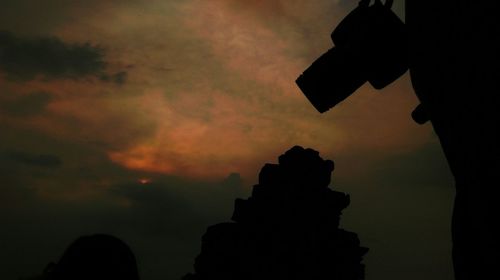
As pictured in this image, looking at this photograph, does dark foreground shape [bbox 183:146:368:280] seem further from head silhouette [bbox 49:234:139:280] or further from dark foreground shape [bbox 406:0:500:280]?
head silhouette [bbox 49:234:139:280]

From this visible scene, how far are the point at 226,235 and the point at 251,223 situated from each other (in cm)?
144

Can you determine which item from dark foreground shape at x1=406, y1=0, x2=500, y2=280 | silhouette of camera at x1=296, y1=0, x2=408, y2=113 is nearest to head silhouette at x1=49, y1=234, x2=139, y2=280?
dark foreground shape at x1=406, y1=0, x2=500, y2=280

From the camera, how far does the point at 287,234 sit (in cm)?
2553

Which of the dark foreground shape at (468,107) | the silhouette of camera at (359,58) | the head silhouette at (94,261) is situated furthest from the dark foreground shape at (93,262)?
the silhouette of camera at (359,58)

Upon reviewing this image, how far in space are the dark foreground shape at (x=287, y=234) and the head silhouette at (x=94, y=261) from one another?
2276cm

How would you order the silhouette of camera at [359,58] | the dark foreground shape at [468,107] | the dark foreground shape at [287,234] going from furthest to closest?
the dark foreground shape at [287,234] → the silhouette of camera at [359,58] → the dark foreground shape at [468,107]

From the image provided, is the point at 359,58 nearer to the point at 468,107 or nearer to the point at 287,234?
the point at 468,107

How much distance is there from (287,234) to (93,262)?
23.8 m

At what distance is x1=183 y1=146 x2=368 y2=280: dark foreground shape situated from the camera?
979 inches

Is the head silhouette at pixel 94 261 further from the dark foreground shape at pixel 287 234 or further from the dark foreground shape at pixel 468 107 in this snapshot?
the dark foreground shape at pixel 287 234

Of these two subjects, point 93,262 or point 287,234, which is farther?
point 287,234

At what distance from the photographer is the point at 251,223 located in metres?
25.3

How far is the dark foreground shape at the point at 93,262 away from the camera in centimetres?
226

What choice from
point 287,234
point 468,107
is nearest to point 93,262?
point 468,107
